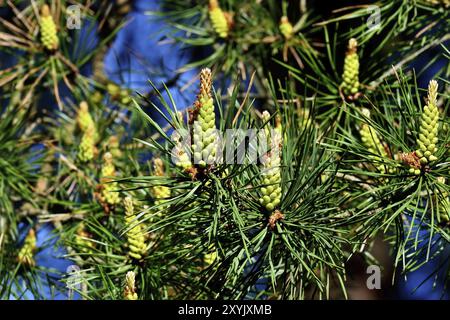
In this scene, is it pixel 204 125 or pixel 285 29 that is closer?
pixel 204 125

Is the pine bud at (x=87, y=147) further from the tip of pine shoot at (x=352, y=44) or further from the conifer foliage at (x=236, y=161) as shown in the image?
the tip of pine shoot at (x=352, y=44)

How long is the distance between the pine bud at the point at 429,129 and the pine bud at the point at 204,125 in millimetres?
206

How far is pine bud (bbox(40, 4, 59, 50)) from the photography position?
1.21 m

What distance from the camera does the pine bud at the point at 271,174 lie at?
2.44ft

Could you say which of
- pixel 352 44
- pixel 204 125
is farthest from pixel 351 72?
pixel 204 125

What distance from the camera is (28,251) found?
1.11 metres

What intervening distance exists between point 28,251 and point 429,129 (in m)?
0.63

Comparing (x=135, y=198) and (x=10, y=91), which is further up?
(x=10, y=91)

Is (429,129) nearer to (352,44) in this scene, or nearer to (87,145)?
(352,44)

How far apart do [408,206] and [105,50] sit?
0.92 metres

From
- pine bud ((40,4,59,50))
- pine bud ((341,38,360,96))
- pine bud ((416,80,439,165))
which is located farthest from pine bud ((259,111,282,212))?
pine bud ((40,4,59,50))

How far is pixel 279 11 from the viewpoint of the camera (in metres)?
1.32
